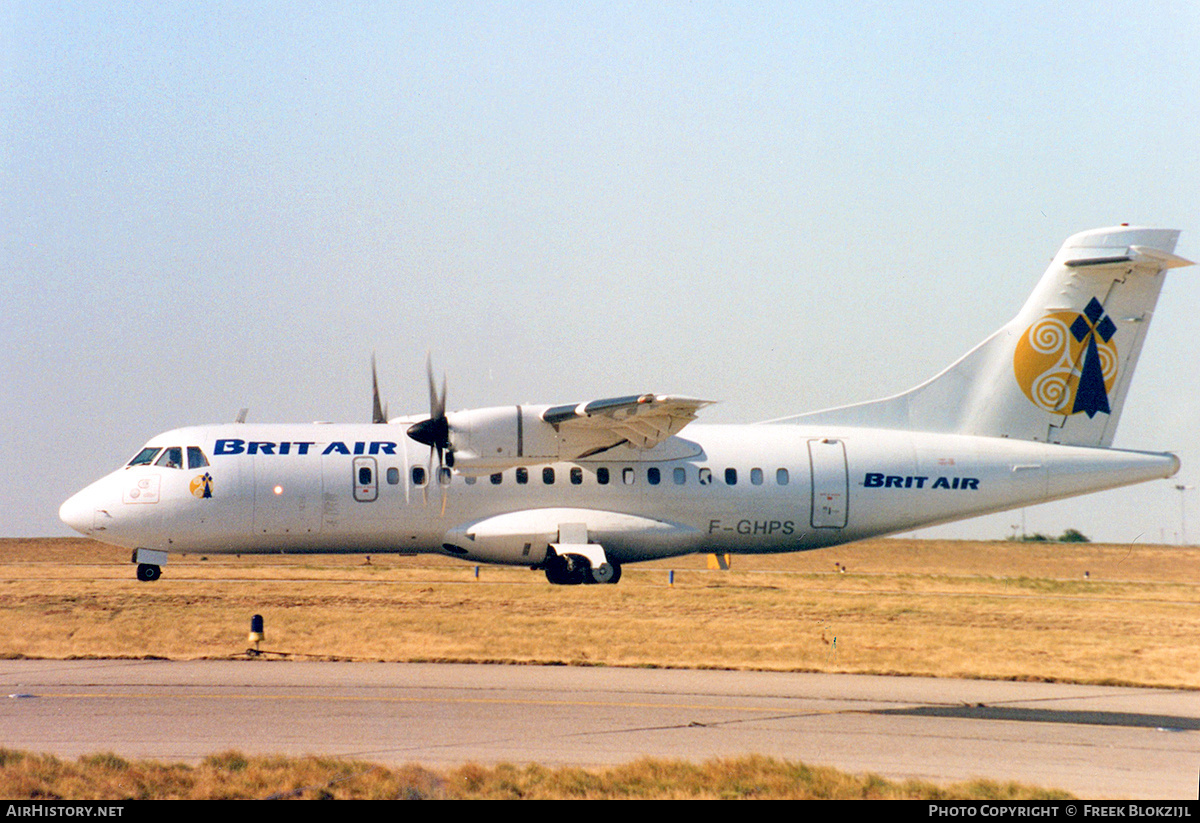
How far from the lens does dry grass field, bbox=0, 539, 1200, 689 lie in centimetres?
2239

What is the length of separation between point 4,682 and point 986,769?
14.6 m

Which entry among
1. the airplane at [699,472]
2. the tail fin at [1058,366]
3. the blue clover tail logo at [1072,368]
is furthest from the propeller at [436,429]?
the blue clover tail logo at [1072,368]

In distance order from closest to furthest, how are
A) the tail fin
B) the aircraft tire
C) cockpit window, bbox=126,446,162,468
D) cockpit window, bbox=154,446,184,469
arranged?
the aircraft tire < cockpit window, bbox=154,446,184,469 < cockpit window, bbox=126,446,162,468 < the tail fin

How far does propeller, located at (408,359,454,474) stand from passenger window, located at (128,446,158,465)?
21.8 ft

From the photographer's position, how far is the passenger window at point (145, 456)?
2688 cm

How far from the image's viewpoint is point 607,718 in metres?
15.1

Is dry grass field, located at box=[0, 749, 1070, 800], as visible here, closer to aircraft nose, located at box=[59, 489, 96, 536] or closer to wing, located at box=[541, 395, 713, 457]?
wing, located at box=[541, 395, 713, 457]

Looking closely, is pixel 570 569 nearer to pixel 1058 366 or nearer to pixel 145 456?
pixel 145 456

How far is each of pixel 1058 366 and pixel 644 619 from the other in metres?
12.0

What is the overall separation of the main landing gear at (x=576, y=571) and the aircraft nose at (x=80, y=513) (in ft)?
35.2

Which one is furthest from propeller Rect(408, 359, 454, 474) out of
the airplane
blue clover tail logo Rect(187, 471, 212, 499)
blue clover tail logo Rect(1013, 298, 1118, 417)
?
blue clover tail logo Rect(1013, 298, 1118, 417)
